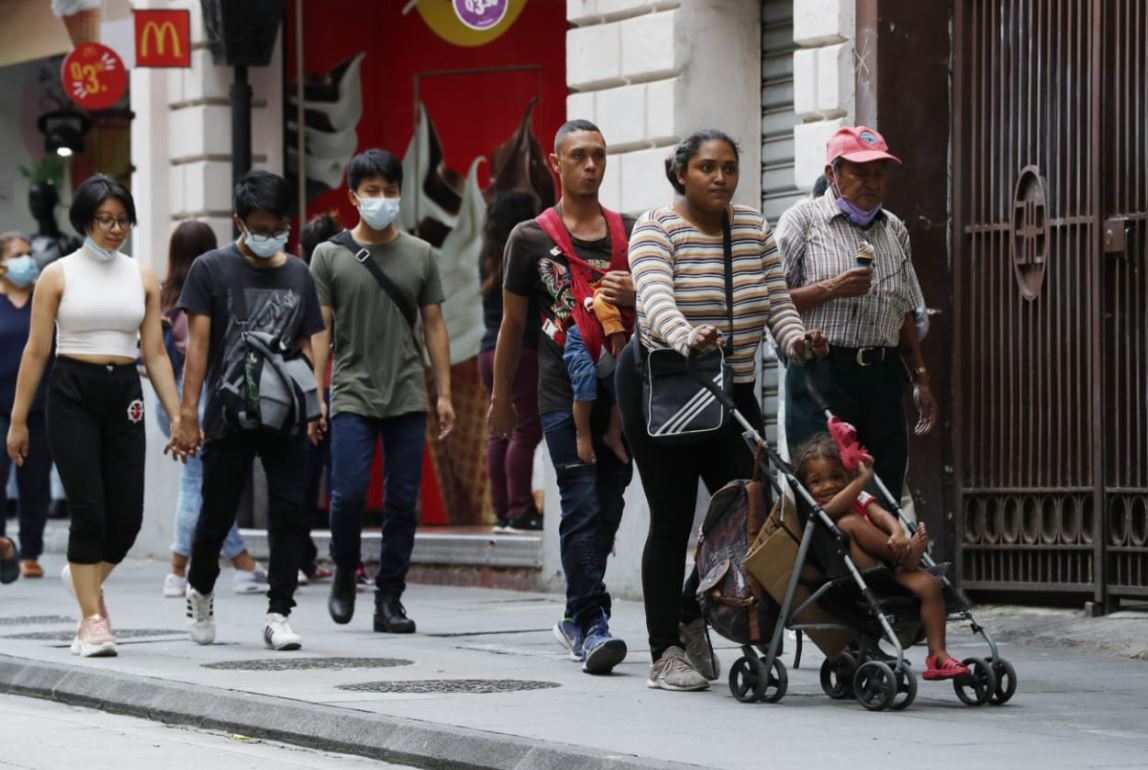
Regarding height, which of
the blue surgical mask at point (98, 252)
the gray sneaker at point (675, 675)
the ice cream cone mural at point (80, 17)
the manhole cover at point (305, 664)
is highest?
the ice cream cone mural at point (80, 17)

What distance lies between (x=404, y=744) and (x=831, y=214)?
8.92 feet

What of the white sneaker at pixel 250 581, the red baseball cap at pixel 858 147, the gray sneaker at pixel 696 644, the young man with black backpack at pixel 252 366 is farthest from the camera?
the white sneaker at pixel 250 581

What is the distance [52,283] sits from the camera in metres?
9.49

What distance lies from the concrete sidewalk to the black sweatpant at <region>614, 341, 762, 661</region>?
0.99ft

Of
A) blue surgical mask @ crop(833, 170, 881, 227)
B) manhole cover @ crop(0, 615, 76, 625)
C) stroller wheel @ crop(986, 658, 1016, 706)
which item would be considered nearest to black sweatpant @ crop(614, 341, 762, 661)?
blue surgical mask @ crop(833, 170, 881, 227)

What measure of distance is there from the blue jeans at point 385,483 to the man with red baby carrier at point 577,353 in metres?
1.38

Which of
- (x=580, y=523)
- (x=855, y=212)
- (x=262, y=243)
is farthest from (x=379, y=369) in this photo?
(x=855, y=212)

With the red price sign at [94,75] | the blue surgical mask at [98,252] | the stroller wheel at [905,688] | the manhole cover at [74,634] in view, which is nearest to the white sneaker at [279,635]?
the manhole cover at [74,634]

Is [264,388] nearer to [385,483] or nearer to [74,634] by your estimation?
[385,483]

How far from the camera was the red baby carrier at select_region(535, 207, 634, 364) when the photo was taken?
851 centimetres

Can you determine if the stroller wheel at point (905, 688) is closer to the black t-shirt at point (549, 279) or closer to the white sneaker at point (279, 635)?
the black t-shirt at point (549, 279)

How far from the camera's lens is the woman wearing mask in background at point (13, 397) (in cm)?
1387

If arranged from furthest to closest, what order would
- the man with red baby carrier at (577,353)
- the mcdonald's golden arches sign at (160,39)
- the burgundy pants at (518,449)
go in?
1. the mcdonald's golden arches sign at (160,39)
2. the burgundy pants at (518,449)
3. the man with red baby carrier at (577,353)

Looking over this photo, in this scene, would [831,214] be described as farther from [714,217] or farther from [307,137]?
[307,137]
